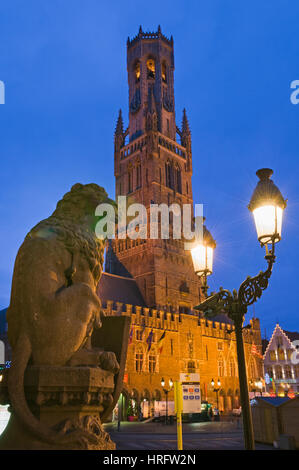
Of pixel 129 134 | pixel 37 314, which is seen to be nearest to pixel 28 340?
pixel 37 314

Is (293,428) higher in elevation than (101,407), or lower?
lower

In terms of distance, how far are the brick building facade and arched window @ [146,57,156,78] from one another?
0.13 m

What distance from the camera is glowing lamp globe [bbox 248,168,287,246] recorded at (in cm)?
531

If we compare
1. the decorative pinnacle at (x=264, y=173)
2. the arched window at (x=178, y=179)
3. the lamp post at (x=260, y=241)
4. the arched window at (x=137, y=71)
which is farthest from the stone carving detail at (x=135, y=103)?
the lamp post at (x=260, y=241)

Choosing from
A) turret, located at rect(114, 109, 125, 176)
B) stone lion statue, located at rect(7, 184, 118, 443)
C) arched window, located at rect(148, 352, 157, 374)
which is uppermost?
turret, located at rect(114, 109, 125, 176)

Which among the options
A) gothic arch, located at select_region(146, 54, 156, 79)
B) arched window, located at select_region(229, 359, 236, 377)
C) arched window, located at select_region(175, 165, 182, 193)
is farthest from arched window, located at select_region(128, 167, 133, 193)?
arched window, located at select_region(229, 359, 236, 377)

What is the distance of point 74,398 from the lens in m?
3.28

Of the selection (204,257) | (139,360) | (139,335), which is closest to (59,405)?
(204,257)

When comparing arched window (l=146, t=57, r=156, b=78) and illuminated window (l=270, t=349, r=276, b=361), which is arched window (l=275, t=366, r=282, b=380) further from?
arched window (l=146, t=57, r=156, b=78)

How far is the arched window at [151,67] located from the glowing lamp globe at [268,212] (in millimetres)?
47481

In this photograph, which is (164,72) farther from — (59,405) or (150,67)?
(59,405)

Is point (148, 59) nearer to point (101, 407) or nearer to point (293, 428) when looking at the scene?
point (293, 428)
